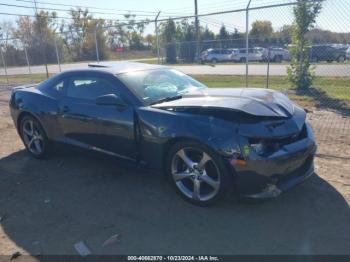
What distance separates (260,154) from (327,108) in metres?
5.64

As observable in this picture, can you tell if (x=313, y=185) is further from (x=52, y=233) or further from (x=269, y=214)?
(x=52, y=233)

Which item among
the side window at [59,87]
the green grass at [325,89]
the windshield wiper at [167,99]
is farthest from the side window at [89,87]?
the green grass at [325,89]

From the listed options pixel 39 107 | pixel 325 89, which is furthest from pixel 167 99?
pixel 325 89

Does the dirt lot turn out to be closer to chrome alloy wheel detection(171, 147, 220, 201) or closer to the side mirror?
chrome alloy wheel detection(171, 147, 220, 201)

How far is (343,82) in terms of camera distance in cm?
1181

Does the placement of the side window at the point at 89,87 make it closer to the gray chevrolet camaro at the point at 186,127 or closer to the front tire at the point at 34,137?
the gray chevrolet camaro at the point at 186,127

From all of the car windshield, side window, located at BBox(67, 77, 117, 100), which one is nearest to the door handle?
side window, located at BBox(67, 77, 117, 100)

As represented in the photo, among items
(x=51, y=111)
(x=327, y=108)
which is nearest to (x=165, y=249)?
(x=51, y=111)

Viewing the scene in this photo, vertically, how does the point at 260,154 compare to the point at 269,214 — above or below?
above

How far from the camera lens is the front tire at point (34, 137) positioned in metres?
5.37

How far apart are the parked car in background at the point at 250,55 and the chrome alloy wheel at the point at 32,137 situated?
14654mm

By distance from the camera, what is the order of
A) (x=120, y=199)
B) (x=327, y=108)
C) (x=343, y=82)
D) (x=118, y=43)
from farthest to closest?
(x=118, y=43)
(x=343, y=82)
(x=327, y=108)
(x=120, y=199)

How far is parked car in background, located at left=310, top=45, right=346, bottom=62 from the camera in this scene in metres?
10.8

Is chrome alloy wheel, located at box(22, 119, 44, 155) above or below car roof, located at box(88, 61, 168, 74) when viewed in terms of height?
below
